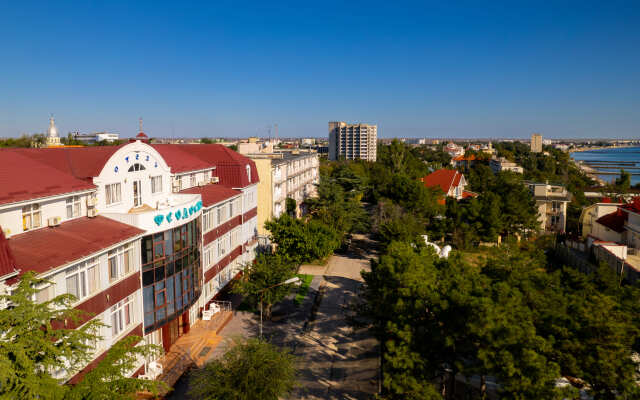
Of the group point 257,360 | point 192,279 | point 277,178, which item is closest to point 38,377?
point 257,360

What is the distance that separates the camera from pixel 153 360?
21797 mm

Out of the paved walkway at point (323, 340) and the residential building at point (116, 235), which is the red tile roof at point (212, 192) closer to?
the residential building at point (116, 235)

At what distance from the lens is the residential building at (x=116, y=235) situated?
622 inches

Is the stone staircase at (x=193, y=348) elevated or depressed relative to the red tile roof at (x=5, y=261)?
depressed

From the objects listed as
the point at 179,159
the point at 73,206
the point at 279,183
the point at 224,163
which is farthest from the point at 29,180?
the point at 279,183

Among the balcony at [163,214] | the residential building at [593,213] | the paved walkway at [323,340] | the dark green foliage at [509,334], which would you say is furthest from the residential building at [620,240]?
the balcony at [163,214]

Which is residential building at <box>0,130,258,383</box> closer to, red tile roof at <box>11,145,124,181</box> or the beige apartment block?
red tile roof at <box>11,145,124,181</box>

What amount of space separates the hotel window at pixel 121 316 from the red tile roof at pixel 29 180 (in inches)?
218

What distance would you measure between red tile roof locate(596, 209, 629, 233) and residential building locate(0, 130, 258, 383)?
3725 centimetres

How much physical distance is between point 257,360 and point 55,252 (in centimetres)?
866

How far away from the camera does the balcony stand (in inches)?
802

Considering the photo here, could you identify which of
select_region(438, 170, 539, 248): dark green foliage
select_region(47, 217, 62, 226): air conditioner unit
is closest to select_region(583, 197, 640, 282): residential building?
select_region(438, 170, 539, 248): dark green foliage

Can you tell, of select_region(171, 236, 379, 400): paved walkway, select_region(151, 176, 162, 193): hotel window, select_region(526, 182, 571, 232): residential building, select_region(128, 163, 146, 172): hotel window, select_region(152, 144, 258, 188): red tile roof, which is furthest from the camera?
select_region(526, 182, 571, 232): residential building

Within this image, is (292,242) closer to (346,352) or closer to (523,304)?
(346,352)
